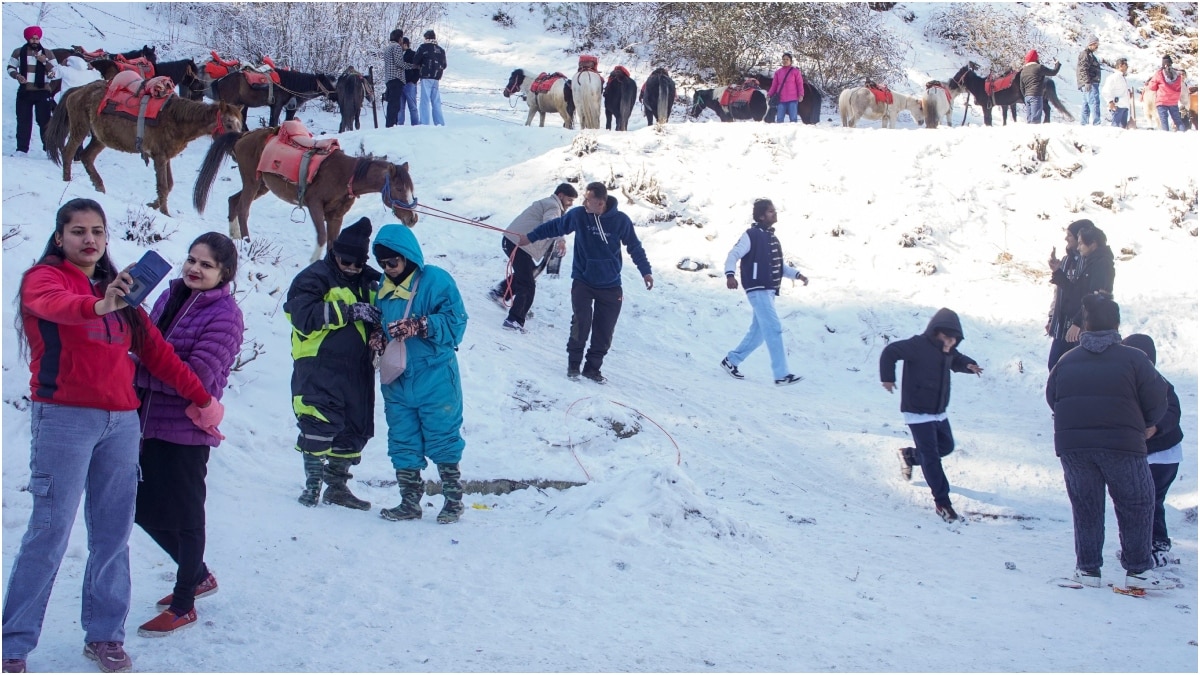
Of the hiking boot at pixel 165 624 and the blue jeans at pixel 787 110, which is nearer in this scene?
the hiking boot at pixel 165 624

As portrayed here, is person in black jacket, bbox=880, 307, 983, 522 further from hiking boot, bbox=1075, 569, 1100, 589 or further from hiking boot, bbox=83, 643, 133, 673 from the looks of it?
hiking boot, bbox=83, 643, 133, 673

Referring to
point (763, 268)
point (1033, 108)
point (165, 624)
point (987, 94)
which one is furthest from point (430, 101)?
point (165, 624)

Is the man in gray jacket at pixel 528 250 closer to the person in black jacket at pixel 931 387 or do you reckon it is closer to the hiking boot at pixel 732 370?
the hiking boot at pixel 732 370

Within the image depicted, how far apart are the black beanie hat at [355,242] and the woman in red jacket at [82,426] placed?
1.57 metres

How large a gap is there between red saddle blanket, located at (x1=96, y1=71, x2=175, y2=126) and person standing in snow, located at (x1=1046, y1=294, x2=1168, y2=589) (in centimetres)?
911

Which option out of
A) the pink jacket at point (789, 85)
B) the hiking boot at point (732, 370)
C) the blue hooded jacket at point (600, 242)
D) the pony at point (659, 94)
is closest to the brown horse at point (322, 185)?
the blue hooded jacket at point (600, 242)

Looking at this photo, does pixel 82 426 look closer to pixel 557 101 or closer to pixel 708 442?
pixel 708 442

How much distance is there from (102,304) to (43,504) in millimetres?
681

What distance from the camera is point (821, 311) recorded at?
10.9 m

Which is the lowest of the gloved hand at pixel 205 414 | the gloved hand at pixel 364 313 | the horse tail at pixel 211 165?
the gloved hand at pixel 205 414

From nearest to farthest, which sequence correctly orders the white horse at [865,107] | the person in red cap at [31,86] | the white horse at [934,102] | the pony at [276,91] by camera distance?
the person in red cap at [31,86]
the pony at [276,91]
the white horse at [865,107]
the white horse at [934,102]

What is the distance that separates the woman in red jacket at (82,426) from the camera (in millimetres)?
3035

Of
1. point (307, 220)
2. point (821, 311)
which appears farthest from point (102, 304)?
point (307, 220)

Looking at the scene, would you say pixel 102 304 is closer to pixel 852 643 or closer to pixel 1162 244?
pixel 852 643
